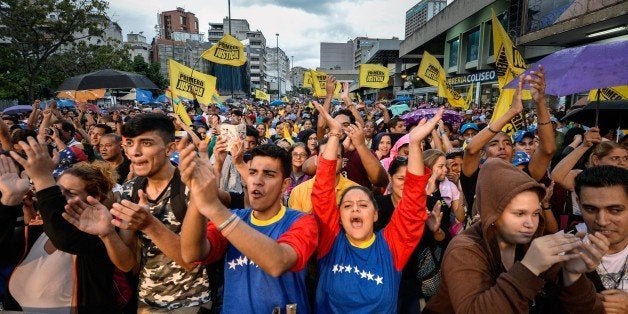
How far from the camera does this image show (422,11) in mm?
78812

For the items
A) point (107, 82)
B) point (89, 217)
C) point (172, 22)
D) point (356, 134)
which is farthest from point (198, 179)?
point (172, 22)

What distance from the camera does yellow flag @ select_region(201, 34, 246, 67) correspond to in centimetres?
981

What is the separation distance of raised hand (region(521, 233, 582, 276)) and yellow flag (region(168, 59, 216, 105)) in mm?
7780

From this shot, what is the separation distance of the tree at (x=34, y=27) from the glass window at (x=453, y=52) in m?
24.0

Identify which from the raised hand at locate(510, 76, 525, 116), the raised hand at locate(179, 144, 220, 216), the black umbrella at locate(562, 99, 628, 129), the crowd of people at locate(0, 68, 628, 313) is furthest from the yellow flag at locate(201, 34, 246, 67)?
the raised hand at locate(179, 144, 220, 216)

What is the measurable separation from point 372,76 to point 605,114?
8841 millimetres

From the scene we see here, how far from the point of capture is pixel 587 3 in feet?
36.6

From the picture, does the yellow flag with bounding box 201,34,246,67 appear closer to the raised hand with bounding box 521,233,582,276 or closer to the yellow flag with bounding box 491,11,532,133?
the yellow flag with bounding box 491,11,532,133

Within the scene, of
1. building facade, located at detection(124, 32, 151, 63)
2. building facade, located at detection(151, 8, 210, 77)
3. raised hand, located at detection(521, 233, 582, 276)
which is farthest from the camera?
building facade, located at detection(151, 8, 210, 77)

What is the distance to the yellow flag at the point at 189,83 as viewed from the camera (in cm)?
821

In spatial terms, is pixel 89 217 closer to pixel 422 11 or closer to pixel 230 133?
pixel 230 133

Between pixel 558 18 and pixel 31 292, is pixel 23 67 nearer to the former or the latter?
pixel 31 292

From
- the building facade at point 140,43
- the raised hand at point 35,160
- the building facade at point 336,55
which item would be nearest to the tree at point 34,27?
the raised hand at point 35,160

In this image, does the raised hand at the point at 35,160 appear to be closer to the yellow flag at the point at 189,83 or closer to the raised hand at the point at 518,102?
the raised hand at the point at 518,102
